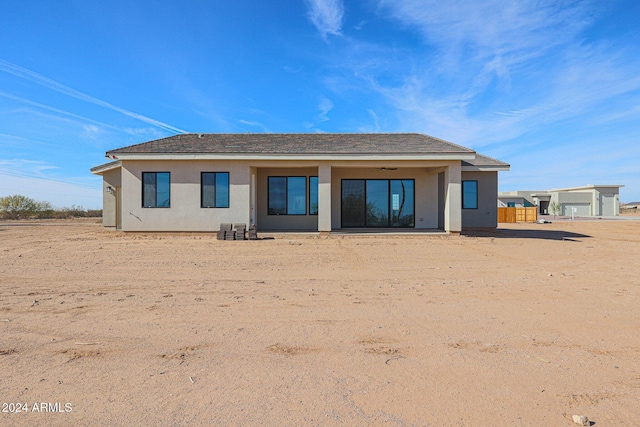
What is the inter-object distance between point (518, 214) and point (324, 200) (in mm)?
24447

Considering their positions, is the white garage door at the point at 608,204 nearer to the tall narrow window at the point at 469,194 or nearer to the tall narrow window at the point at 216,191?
the tall narrow window at the point at 469,194

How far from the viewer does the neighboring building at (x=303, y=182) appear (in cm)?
1427

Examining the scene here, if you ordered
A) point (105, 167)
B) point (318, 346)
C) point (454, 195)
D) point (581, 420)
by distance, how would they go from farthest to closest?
point (105, 167) < point (454, 195) < point (318, 346) < point (581, 420)

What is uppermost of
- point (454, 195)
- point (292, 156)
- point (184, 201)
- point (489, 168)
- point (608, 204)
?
point (292, 156)

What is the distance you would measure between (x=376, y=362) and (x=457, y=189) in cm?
1220

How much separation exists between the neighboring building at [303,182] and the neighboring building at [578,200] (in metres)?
32.2

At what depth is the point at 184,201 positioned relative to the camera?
14.5 meters

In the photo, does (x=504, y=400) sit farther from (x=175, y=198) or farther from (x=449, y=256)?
(x=175, y=198)

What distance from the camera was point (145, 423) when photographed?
246 centimetres

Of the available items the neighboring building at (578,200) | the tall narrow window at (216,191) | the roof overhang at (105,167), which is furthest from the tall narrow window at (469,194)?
the neighboring building at (578,200)

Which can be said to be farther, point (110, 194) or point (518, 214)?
point (518, 214)

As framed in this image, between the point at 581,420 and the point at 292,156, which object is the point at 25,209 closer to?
the point at 292,156

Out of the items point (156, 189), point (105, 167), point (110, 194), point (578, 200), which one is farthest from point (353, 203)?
point (578, 200)

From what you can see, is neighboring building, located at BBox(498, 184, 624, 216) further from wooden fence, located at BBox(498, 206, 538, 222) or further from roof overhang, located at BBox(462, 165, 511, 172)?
roof overhang, located at BBox(462, 165, 511, 172)
